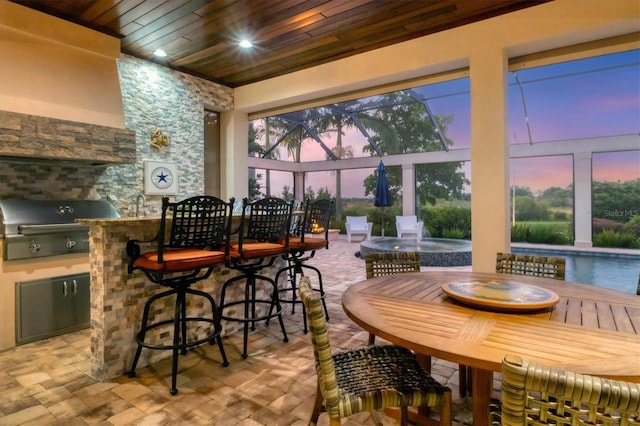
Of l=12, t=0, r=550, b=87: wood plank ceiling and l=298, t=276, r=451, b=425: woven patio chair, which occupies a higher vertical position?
l=12, t=0, r=550, b=87: wood plank ceiling

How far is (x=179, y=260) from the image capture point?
2.20 meters

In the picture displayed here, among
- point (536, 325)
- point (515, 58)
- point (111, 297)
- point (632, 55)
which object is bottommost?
point (111, 297)

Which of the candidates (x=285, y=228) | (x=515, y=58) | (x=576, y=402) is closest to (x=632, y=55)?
(x=515, y=58)

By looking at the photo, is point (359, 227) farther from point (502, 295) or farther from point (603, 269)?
point (502, 295)

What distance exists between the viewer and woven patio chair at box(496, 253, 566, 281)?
7.50 feet

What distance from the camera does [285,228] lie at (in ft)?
10.2

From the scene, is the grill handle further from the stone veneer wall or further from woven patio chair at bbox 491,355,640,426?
woven patio chair at bbox 491,355,640,426

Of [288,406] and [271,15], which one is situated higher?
[271,15]

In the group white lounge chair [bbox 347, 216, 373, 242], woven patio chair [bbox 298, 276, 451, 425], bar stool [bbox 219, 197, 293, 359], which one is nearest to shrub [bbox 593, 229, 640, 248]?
white lounge chair [bbox 347, 216, 373, 242]

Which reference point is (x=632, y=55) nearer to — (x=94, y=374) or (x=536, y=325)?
(x=536, y=325)

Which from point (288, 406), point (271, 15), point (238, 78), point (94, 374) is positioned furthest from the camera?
point (238, 78)

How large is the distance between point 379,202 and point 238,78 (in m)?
4.80

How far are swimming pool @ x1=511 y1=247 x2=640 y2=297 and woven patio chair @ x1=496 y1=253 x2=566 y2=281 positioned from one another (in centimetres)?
290

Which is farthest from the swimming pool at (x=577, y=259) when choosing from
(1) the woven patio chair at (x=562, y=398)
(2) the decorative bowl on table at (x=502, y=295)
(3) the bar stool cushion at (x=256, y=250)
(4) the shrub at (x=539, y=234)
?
(1) the woven patio chair at (x=562, y=398)
